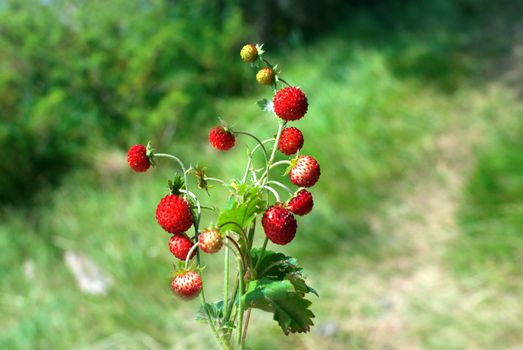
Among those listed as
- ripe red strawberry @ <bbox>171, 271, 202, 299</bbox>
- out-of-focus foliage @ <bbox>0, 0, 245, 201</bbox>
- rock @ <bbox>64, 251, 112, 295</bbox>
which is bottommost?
ripe red strawberry @ <bbox>171, 271, 202, 299</bbox>

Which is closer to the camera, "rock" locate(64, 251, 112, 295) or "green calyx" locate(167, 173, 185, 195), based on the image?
"green calyx" locate(167, 173, 185, 195)

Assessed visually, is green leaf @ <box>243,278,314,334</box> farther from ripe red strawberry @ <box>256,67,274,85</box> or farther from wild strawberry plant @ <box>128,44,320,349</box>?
ripe red strawberry @ <box>256,67,274,85</box>

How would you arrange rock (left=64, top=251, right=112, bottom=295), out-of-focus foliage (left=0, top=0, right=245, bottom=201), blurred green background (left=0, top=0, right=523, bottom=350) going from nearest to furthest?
blurred green background (left=0, top=0, right=523, bottom=350), rock (left=64, top=251, right=112, bottom=295), out-of-focus foliage (left=0, top=0, right=245, bottom=201)

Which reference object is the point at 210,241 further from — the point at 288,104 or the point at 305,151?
the point at 305,151

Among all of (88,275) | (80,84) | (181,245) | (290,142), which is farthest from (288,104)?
(80,84)

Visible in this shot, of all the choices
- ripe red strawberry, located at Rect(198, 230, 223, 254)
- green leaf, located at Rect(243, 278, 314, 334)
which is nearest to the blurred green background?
green leaf, located at Rect(243, 278, 314, 334)

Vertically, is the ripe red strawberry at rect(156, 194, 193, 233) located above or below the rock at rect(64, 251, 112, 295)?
below

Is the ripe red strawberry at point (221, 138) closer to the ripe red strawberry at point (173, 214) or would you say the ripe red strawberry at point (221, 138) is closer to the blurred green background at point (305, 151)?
the ripe red strawberry at point (173, 214)

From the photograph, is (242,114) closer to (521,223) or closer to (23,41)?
(23,41)

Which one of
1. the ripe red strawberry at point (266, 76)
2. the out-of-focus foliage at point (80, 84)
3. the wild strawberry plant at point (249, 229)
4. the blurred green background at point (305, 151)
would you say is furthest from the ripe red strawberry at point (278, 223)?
the out-of-focus foliage at point (80, 84)
